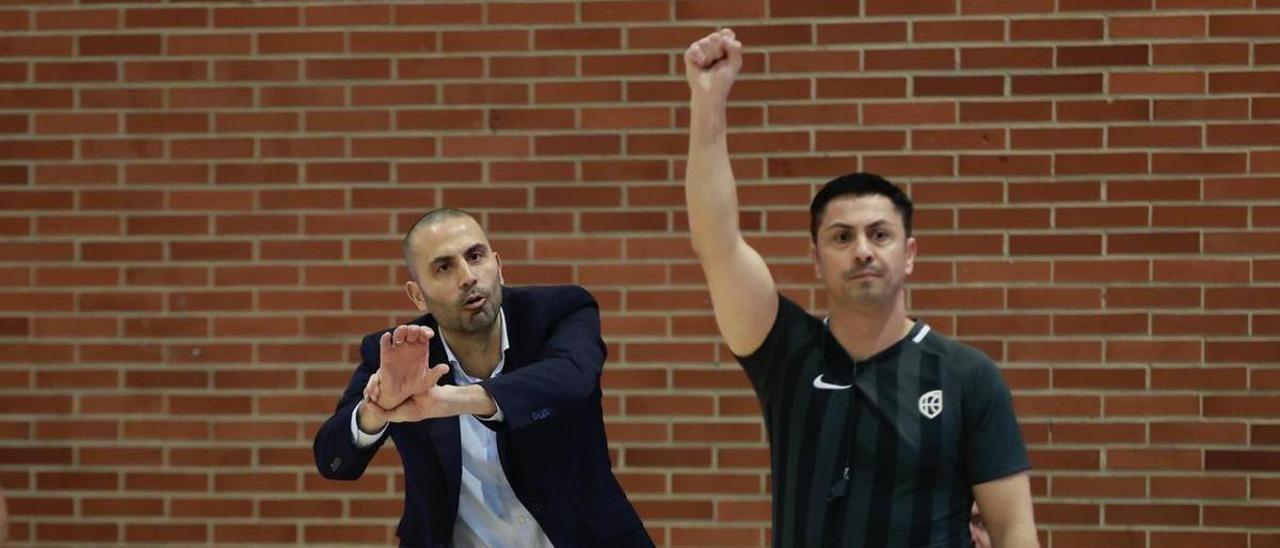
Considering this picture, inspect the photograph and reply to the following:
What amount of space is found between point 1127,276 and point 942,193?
0.60 m

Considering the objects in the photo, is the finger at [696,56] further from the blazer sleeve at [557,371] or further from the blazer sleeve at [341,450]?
the blazer sleeve at [341,450]

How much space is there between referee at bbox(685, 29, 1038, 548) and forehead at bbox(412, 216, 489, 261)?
742mm

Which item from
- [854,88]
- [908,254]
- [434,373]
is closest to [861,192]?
[908,254]

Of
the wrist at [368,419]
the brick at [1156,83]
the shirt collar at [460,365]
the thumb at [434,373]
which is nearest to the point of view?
the thumb at [434,373]

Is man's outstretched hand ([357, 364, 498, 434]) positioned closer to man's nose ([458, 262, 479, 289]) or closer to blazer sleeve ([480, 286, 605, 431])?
blazer sleeve ([480, 286, 605, 431])

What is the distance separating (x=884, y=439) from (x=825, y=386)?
16cm

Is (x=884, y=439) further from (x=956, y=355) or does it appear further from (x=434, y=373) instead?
(x=434, y=373)

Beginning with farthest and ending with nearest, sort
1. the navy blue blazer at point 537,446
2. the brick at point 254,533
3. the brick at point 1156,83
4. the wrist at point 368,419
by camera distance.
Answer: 1. the brick at point 254,533
2. the brick at point 1156,83
3. the navy blue blazer at point 537,446
4. the wrist at point 368,419

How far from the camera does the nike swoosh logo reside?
2.85 metres

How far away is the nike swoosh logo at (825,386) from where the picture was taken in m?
2.85

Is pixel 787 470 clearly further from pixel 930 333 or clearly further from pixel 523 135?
pixel 523 135

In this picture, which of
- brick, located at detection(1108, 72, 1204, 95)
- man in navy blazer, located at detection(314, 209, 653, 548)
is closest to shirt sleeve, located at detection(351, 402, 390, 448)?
man in navy blazer, located at detection(314, 209, 653, 548)

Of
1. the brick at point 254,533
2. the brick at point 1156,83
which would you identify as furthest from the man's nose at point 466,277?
the brick at point 1156,83

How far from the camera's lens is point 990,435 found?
2.78 m
